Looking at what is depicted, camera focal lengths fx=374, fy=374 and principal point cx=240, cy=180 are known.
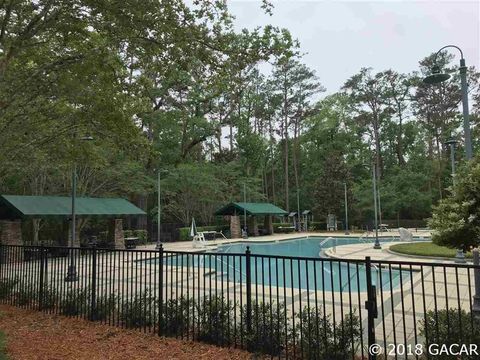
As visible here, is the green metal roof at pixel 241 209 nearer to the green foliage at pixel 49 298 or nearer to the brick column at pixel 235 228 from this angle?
the brick column at pixel 235 228

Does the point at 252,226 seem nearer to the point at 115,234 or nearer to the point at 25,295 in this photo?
the point at 115,234

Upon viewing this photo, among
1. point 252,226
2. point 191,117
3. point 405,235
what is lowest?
point 405,235

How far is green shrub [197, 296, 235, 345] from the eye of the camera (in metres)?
5.13

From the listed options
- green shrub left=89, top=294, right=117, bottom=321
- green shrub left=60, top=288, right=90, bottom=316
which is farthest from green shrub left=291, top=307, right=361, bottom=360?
green shrub left=60, top=288, right=90, bottom=316

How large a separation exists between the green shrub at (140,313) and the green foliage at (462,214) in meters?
4.38

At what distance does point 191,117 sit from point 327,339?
29258 mm

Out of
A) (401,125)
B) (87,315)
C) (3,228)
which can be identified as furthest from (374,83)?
(87,315)

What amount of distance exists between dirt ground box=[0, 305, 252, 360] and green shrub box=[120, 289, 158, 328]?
169 mm

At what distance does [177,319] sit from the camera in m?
5.58

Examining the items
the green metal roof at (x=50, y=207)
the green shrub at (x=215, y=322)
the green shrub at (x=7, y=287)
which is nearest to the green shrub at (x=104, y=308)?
the green shrub at (x=215, y=322)

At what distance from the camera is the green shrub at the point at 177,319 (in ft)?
18.1

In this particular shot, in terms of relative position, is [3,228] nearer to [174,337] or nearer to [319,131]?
[174,337]

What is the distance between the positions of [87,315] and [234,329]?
303cm

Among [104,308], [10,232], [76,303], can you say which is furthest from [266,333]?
[10,232]
